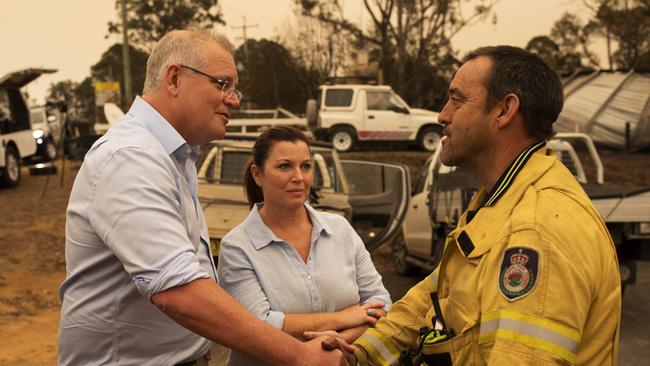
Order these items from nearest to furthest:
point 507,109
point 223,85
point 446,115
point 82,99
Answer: point 507,109 < point 446,115 < point 223,85 < point 82,99

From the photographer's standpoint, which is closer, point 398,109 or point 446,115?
point 446,115

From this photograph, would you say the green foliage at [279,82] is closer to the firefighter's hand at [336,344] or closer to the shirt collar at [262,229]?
the shirt collar at [262,229]

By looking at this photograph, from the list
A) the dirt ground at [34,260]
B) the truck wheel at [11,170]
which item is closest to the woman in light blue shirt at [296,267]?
the dirt ground at [34,260]

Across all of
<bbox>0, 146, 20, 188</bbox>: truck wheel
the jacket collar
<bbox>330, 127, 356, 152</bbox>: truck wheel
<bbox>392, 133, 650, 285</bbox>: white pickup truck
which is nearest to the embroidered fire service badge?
the jacket collar

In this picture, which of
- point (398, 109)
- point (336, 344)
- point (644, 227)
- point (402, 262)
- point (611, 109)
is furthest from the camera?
point (611, 109)

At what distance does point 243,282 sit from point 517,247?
1439 mm

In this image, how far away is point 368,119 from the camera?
21844 millimetres

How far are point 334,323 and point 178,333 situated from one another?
773 mm

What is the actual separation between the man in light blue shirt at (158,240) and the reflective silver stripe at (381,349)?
182 millimetres

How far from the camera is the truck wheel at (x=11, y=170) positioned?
57.4 ft

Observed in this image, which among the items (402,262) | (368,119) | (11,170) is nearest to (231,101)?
(402,262)

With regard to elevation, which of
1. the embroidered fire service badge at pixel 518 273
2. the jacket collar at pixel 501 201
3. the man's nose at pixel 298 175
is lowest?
the man's nose at pixel 298 175

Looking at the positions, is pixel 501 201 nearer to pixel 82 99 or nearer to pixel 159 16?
pixel 159 16

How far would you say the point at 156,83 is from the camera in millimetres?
2506
